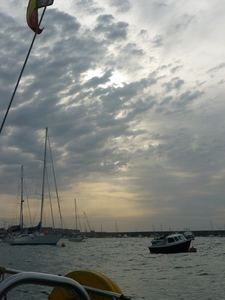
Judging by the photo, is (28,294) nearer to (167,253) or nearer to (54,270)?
(54,270)

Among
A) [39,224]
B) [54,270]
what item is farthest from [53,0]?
[39,224]

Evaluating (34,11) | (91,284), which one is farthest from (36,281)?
(34,11)

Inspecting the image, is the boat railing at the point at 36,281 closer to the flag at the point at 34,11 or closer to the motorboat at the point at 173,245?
the flag at the point at 34,11

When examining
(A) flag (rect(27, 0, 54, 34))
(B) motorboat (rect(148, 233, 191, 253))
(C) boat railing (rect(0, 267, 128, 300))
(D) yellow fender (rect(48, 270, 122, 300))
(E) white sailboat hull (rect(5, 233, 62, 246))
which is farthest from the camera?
(E) white sailboat hull (rect(5, 233, 62, 246))

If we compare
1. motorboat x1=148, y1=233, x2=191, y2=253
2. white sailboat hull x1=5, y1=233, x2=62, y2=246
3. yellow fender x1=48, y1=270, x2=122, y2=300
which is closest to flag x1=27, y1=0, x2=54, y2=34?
yellow fender x1=48, y1=270, x2=122, y2=300

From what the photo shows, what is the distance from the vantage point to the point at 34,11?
891cm

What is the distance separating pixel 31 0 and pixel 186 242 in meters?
50.9

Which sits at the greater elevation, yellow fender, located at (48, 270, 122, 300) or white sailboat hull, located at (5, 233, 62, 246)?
white sailboat hull, located at (5, 233, 62, 246)

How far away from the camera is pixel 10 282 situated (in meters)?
3.11

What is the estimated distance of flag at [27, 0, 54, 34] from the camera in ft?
28.9

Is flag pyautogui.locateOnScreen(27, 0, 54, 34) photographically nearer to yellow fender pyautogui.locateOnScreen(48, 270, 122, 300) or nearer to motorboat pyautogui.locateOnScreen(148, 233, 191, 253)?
yellow fender pyautogui.locateOnScreen(48, 270, 122, 300)

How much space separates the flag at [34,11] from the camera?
347 inches

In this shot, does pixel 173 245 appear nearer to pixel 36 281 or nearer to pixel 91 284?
pixel 91 284

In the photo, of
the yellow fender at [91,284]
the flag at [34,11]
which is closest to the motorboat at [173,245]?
the flag at [34,11]
